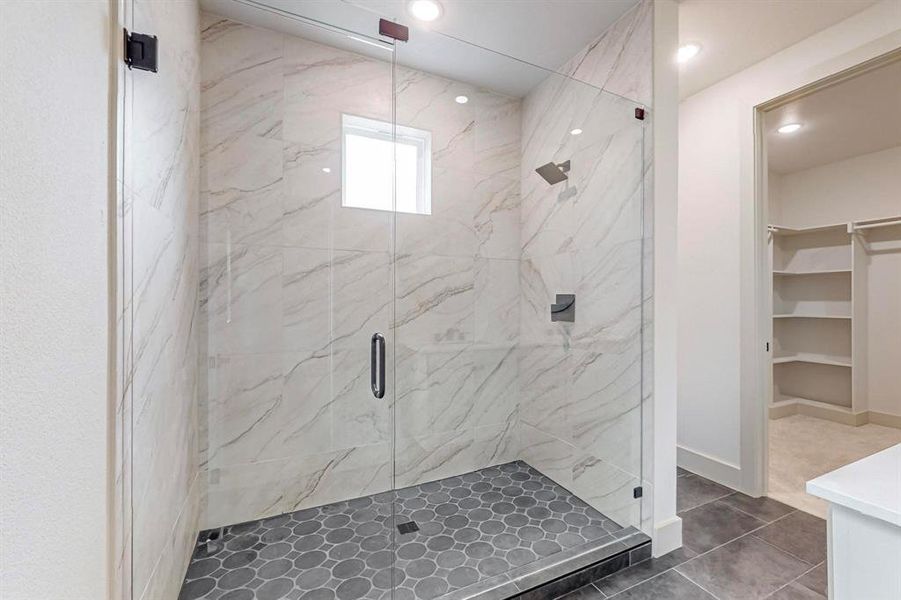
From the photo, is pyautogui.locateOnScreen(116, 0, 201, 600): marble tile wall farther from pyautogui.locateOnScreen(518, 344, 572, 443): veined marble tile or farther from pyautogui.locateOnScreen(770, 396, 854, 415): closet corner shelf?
pyautogui.locateOnScreen(770, 396, 854, 415): closet corner shelf

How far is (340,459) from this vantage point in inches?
82.4

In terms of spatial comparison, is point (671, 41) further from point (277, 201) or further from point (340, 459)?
point (340, 459)

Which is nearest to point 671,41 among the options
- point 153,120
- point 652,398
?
point 652,398

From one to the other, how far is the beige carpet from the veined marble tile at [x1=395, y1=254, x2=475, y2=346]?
2.18m

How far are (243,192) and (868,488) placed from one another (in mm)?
2342

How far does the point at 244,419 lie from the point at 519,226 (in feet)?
6.32

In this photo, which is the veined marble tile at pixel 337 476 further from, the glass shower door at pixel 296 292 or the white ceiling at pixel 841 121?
the white ceiling at pixel 841 121

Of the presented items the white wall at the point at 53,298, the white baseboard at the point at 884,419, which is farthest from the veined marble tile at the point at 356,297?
the white baseboard at the point at 884,419

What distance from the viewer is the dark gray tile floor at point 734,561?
156cm

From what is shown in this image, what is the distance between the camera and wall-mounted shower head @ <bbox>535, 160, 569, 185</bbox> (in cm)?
232

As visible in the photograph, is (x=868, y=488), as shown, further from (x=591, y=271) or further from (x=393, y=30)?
(x=393, y=30)

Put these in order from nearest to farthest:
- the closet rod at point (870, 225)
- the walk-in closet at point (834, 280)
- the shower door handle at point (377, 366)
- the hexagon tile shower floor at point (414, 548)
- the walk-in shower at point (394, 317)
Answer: the hexagon tile shower floor at point (414, 548) → the walk-in shower at point (394, 317) → the shower door handle at point (377, 366) → the walk-in closet at point (834, 280) → the closet rod at point (870, 225)

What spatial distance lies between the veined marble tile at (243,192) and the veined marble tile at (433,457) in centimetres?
138

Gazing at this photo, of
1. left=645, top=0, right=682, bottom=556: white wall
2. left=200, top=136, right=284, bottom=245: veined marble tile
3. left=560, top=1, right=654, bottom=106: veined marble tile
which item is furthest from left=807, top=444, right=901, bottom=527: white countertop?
left=200, top=136, right=284, bottom=245: veined marble tile
